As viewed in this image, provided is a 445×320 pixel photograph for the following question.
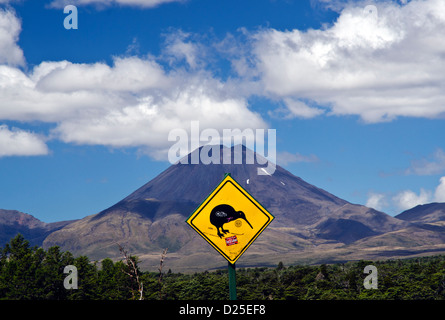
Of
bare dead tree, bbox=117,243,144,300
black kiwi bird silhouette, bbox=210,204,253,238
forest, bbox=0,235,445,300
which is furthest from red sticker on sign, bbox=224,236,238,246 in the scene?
forest, bbox=0,235,445,300

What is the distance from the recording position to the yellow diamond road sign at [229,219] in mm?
13656

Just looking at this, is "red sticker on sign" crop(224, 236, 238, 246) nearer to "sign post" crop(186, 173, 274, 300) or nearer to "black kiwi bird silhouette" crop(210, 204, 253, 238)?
"sign post" crop(186, 173, 274, 300)

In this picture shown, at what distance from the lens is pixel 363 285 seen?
164 meters

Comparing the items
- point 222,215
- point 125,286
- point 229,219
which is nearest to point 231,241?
point 229,219

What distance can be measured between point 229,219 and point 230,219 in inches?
0.9

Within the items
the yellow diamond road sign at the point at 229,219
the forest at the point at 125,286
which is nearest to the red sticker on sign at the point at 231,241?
the yellow diamond road sign at the point at 229,219

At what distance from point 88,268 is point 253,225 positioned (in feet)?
490

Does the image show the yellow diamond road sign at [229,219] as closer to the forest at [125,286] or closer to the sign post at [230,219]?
the sign post at [230,219]

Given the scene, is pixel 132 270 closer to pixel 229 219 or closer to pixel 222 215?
pixel 222 215
